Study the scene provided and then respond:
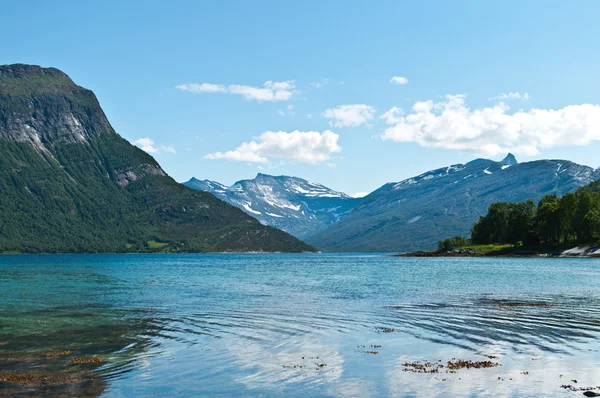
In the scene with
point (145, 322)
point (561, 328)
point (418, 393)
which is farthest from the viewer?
point (145, 322)

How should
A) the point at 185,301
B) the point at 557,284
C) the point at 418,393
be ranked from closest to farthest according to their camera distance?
the point at 418,393 → the point at 185,301 → the point at 557,284

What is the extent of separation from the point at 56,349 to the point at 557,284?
74.0 m

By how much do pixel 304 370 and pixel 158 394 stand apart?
7.84m

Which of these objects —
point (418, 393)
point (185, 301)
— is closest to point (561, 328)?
point (418, 393)

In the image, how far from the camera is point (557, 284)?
8712 centimetres

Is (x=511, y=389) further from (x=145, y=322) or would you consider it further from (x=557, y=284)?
(x=557, y=284)

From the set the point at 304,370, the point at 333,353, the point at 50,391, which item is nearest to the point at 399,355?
the point at 333,353

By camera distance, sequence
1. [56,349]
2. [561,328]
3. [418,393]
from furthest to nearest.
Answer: [561,328] < [56,349] < [418,393]

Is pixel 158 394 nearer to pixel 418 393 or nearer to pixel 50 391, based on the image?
pixel 50 391

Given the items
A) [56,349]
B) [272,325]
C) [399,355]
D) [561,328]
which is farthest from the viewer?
[272,325]

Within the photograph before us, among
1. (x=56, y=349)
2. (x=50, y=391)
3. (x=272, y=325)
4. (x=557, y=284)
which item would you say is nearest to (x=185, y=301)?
(x=272, y=325)

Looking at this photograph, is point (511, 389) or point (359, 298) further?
point (359, 298)

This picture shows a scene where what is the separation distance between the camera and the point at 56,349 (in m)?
36.6

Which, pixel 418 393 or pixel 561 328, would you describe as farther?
pixel 561 328
